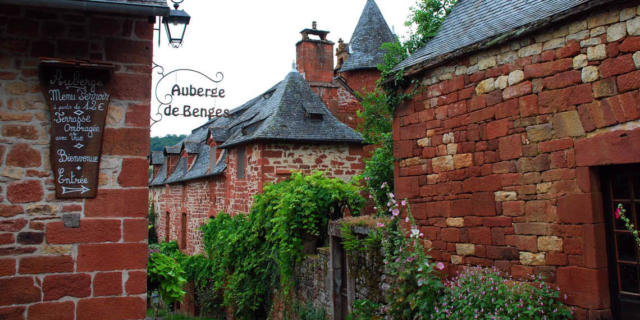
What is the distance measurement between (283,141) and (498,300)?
898 centimetres

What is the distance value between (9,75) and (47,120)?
0.53 meters

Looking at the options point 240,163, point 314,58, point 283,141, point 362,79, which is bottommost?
point 240,163

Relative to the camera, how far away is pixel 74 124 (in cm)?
450

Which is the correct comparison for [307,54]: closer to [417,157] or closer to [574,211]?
[417,157]

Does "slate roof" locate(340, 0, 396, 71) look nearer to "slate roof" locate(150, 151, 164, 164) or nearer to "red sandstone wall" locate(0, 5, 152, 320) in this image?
"red sandstone wall" locate(0, 5, 152, 320)

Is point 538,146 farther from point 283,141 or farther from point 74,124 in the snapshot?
point 283,141

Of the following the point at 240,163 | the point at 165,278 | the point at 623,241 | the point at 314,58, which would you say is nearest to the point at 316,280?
the point at 165,278

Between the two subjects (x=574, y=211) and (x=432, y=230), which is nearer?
(x=574, y=211)

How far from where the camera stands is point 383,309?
6.38 m

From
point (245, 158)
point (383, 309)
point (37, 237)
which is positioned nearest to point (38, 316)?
point (37, 237)

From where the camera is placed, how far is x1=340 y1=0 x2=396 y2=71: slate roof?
18.8 m

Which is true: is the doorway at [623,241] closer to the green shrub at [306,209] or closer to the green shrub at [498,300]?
the green shrub at [498,300]

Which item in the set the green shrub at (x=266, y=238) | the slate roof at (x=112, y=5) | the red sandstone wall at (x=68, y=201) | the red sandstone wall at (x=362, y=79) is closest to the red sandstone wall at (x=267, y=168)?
the green shrub at (x=266, y=238)

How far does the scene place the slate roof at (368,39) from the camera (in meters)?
18.8
